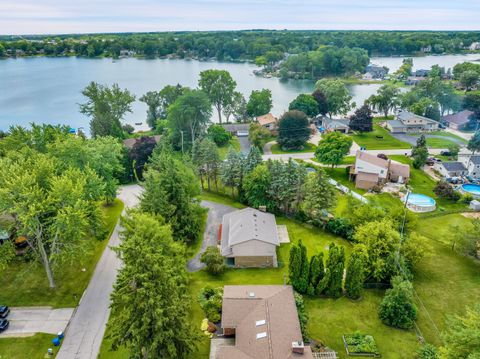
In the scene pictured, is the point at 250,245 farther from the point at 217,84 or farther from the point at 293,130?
the point at 217,84

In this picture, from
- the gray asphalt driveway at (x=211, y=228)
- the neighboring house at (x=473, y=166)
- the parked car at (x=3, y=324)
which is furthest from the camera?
the neighboring house at (x=473, y=166)

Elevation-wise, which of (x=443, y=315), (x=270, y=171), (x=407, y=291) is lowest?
(x=443, y=315)

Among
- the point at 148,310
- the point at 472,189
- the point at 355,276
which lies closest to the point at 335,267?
the point at 355,276

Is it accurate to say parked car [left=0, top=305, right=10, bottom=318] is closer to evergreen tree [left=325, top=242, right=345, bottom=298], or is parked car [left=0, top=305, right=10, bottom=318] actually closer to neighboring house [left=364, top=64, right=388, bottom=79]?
evergreen tree [left=325, top=242, right=345, bottom=298]

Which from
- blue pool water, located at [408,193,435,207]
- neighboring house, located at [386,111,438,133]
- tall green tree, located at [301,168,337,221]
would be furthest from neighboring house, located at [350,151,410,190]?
neighboring house, located at [386,111,438,133]

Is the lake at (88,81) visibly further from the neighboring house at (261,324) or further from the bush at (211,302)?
the neighboring house at (261,324)

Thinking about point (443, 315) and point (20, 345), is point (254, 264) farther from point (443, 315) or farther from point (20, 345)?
point (20, 345)

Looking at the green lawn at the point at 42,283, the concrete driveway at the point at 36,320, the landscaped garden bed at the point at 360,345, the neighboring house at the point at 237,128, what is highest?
the neighboring house at the point at 237,128

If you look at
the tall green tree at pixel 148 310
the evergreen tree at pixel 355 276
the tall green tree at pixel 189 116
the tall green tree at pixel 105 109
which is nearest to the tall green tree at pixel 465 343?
the evergreen tree at pixel 355 276

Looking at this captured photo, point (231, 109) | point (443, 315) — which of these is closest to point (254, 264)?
point (443, 315)
